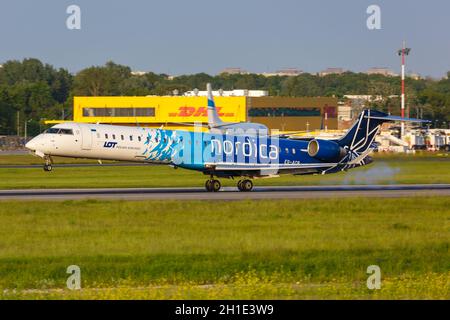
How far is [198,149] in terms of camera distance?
4672 cm

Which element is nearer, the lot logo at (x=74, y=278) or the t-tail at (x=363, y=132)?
the lot logo at (x=74, y=278)

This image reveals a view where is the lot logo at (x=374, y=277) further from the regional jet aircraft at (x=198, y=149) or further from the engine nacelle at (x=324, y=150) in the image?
the engine nacelle at (x=324, y=150)

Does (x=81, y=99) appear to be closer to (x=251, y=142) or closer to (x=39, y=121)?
(x=39, y=121)

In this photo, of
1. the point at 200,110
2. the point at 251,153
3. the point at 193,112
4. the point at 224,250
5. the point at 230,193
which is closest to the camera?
the point at 224,250

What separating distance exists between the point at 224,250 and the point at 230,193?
67.7ft

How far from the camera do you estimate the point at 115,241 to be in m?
28.0

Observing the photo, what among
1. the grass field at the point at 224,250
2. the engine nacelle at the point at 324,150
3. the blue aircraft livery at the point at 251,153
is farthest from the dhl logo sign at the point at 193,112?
the grass field at the point at 224,250

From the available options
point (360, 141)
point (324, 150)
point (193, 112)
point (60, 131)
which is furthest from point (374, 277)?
point (193, 112)

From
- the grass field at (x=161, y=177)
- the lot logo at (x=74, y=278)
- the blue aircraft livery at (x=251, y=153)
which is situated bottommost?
the grass field at (x=161, y=177)

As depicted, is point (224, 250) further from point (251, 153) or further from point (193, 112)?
point (193, 112)

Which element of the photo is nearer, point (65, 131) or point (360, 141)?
point (65, 131)

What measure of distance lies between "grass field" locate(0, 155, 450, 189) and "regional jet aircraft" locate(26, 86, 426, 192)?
7.01m

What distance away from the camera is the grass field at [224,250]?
65.8ft
